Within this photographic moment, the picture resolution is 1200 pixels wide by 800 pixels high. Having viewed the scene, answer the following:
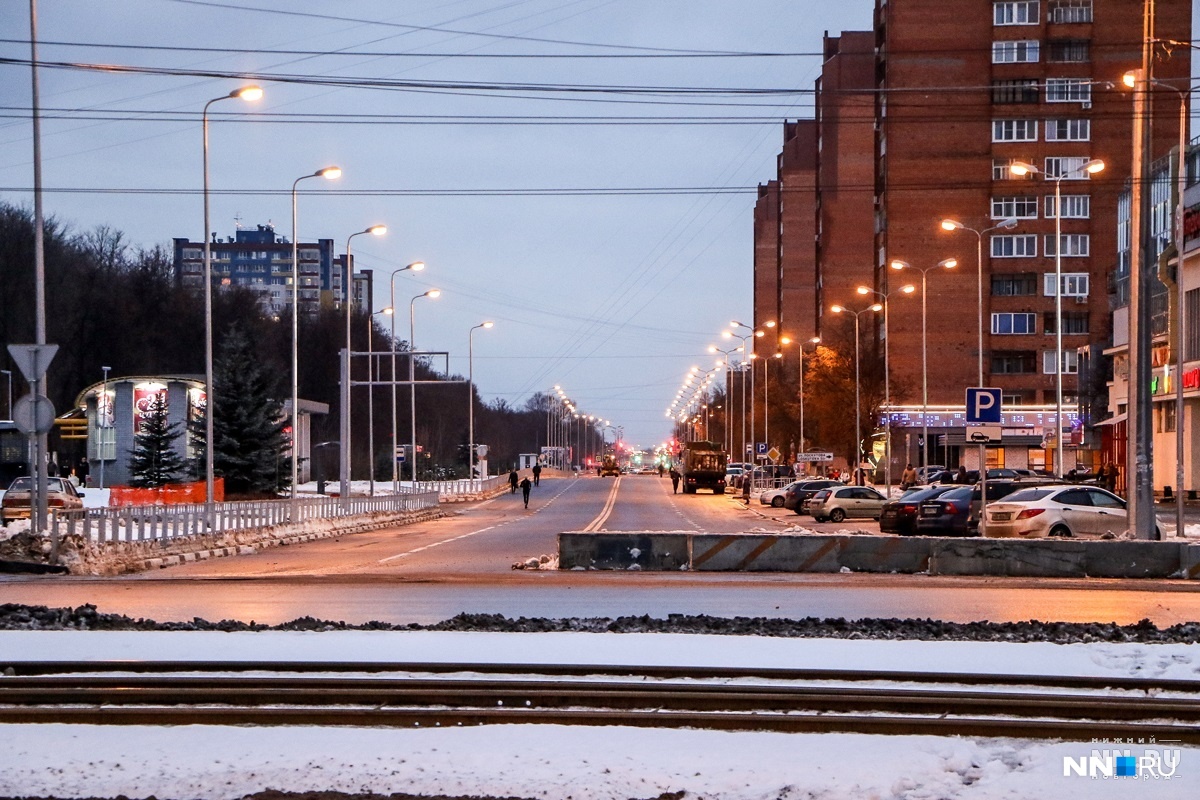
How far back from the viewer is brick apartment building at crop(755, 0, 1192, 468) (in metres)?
93.2

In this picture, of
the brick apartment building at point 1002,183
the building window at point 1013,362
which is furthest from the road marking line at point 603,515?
the building window at point 1013,362

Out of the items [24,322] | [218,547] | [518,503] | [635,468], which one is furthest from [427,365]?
[218,547]

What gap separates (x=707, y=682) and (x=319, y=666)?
3.59m

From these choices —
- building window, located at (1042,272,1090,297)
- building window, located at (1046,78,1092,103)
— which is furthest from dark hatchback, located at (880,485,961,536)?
building window, located at (1042,272,1090,297)

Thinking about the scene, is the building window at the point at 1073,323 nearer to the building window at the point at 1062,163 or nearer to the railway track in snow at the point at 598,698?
the building window at the point at 1062,163

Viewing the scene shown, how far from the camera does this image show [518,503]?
75.1 m

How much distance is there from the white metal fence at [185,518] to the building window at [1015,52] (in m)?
63.0

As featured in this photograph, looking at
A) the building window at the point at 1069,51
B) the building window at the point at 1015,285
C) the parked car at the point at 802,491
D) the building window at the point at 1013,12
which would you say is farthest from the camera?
the building window at the point at 1015,285

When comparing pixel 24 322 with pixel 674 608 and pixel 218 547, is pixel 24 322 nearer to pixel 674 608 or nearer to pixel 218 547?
pixel 218 547

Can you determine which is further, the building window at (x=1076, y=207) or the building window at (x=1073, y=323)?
the building window at (x=1073, y=323)

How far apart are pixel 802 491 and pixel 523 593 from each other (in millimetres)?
37738

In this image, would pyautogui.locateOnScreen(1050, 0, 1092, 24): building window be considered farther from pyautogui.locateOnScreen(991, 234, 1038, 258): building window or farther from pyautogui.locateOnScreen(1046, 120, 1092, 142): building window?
pyautogui.locateOnScreen(991, 234, 1038, 258): building window

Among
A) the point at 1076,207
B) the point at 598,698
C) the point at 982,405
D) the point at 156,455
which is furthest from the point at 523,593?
the point at 1076,207

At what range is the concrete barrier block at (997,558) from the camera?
25250 mm
